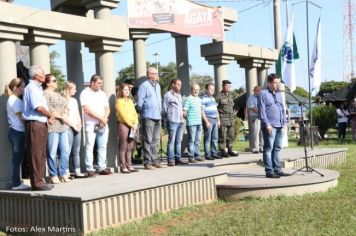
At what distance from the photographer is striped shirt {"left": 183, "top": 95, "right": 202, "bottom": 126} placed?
9.95 metres

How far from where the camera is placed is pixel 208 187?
7789 mm

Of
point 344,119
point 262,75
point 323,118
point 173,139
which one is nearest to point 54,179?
point 173,139

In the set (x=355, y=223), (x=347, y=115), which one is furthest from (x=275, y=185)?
(x=347, y=115)

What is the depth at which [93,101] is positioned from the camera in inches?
318

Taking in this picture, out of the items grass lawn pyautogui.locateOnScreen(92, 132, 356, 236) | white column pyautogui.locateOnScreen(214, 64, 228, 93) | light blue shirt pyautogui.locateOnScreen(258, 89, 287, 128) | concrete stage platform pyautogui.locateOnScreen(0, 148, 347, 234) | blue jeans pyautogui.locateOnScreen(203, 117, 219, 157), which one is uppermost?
white column pyautogui.locateOnScreen(214, 64, 228, 93)

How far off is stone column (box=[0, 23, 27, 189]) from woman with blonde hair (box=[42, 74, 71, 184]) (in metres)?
0.54

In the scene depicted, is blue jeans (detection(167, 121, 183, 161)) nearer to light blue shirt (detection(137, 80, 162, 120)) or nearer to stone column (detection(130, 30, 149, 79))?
light blue shirt (detection(137, 80, 162, 120))

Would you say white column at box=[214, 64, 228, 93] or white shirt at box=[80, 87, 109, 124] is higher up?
white column at box=[214, 64, 228, 93]

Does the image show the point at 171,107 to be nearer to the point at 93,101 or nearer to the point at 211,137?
the point at 211,137

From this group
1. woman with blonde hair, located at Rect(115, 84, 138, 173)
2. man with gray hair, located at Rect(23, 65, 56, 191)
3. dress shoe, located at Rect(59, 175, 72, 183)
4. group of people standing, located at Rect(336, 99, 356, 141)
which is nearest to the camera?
man with gray hair, located at Rect(23, 65, 56, 191)

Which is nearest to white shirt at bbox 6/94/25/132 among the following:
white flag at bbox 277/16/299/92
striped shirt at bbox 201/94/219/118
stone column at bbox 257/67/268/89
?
striped shirt at bbox 201/94/219/118

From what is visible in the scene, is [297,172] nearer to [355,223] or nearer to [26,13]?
[355,223]

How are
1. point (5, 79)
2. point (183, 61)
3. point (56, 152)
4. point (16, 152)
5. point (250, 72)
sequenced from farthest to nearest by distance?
point (250, 72)
point (183, 61)
point (56, 152)
point (5, 79)
point (16, 152)

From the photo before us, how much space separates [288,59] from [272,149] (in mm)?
6848
